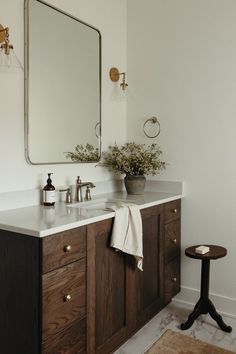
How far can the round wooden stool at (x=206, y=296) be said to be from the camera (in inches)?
94.0

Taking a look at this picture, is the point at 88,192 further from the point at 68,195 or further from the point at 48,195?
the point at 48,195

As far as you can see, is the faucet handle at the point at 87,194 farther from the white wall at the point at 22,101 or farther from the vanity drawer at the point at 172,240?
the vanity drawer at the point at 172,240

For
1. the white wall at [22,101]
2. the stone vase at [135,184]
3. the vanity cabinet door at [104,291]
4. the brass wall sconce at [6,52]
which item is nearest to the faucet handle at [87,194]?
the white wall at [22,101]

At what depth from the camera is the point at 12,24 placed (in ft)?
6.75

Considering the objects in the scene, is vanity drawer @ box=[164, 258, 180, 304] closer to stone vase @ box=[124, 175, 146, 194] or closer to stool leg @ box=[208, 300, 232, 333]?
stool leg @ box=[208, 300, 232, 333]

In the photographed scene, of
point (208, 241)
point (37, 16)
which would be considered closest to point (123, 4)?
point (37, 16)

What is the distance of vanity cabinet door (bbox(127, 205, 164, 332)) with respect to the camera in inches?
88.7

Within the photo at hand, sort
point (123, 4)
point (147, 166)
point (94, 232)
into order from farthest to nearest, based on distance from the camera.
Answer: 1. point (123, 4)
2. point (147, 166)
3. point (94, 232)

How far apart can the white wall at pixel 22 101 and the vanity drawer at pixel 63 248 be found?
577mm

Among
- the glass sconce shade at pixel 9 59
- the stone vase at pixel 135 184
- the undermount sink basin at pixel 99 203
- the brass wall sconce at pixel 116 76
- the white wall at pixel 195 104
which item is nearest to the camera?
the glass sconce shade at pixel 9 59

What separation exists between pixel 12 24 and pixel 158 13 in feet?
4.36

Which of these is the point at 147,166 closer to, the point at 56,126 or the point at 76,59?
the point at 56,126

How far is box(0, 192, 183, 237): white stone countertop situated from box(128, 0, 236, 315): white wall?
45 cm

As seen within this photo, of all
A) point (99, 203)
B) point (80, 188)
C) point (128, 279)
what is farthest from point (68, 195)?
point (128, 279)
